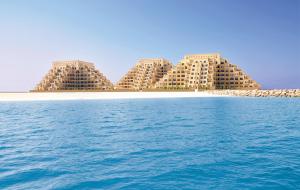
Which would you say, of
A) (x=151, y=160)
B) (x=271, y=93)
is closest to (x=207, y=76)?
(x=271, y=93)

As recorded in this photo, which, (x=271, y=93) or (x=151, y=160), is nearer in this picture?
(x=151, y=160)

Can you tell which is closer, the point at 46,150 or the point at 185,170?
the point at 185,170

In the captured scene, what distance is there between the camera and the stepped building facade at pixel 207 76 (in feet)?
519

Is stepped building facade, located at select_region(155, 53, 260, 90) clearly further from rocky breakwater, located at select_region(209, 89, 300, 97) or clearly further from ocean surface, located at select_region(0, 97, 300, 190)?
ocean surface, located at select_region(0, 97, 300, 190)

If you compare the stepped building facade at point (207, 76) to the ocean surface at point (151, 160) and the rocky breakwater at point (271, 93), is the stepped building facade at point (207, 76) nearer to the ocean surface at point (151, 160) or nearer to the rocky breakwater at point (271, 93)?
the rocky breakwater at point (271, 93)

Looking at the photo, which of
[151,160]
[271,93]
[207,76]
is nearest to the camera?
[151,160]

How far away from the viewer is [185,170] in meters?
12.8

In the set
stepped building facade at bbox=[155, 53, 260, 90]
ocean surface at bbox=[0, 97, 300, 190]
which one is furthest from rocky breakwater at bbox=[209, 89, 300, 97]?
ocean surface at bbox=[0, 97, 300, 190]

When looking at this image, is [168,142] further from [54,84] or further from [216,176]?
[54,84]

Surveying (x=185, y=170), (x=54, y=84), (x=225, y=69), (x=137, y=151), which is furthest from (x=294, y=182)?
(x=54, y=84)

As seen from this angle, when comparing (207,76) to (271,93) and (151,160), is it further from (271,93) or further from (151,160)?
(151,160)

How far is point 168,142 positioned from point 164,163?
18.2 ft

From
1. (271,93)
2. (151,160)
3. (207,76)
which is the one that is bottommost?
(151,160)

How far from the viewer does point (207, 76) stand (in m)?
159
